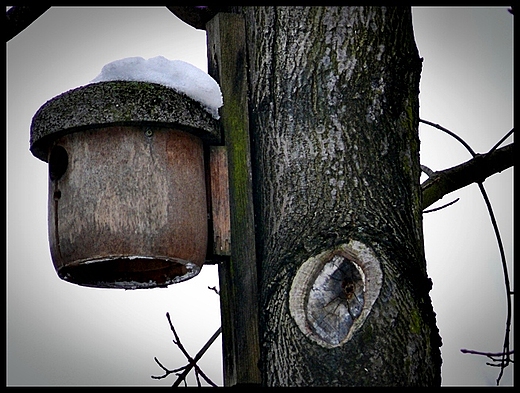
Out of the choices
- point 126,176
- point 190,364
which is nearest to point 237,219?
point 126,176

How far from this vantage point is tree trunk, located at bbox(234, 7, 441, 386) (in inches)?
68.8

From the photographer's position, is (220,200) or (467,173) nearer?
(220,200)

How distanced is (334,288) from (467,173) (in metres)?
0.90

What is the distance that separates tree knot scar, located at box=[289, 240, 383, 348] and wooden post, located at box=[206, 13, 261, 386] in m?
0.18

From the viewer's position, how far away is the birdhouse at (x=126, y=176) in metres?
1.91

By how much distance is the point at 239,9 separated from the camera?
217cm

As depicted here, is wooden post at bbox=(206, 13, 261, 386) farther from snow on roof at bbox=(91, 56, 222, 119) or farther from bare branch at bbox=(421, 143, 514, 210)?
bare branch at bbox=(421, 143, 514, 210)

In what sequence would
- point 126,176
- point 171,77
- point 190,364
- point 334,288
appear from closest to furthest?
1. point 334,288
2. point 126,176
3. point 171,77
4. point 190,364

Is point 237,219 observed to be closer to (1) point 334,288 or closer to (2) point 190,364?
(1) point 334,288

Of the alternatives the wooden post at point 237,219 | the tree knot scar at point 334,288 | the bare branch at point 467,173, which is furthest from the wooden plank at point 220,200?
the bare branch at point 467,173

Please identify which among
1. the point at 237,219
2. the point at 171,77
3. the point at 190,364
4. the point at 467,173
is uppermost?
the point at 171,77

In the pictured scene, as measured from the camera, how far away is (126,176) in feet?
6.33

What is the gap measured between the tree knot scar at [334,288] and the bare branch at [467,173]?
0.75 m

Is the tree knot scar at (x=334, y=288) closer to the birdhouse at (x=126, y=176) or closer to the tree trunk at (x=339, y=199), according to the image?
the tree trunk at (x=339, y=199)
